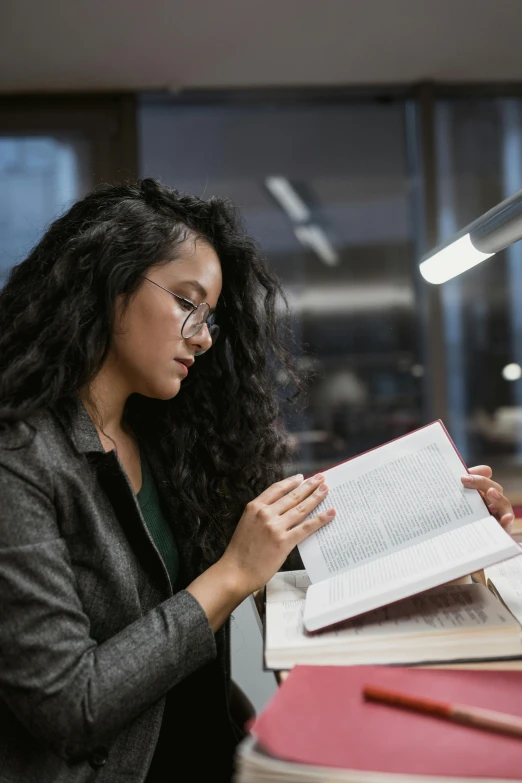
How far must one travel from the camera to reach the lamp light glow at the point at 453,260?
1127mm

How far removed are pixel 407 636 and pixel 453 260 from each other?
0.64 m

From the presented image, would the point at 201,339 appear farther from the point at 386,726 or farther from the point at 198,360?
the point at 386,726

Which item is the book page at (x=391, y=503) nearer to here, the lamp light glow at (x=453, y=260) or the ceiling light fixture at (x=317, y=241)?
the lamp light glow at (x=453, y=260)

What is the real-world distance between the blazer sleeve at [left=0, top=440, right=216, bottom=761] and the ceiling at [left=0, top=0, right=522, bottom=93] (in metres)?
1.95

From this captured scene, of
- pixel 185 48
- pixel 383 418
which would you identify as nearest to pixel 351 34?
pixel 185 48

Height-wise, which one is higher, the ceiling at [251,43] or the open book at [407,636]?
the ceiling at [251,43]

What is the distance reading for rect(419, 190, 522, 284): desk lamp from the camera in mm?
973

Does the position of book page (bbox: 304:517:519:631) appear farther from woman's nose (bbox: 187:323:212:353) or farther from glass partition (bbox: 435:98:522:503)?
glass partition (bbox: 435:98:522:503)

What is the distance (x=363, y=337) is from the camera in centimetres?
299

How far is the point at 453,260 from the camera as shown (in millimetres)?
1188

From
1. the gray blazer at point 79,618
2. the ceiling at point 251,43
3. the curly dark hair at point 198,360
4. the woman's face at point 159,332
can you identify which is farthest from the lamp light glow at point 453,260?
the ceiling at point 251,43

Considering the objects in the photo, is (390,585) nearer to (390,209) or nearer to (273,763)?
(273,763)

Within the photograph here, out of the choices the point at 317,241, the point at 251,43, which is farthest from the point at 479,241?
the point at 317,241

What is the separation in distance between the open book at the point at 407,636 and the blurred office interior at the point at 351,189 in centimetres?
201
